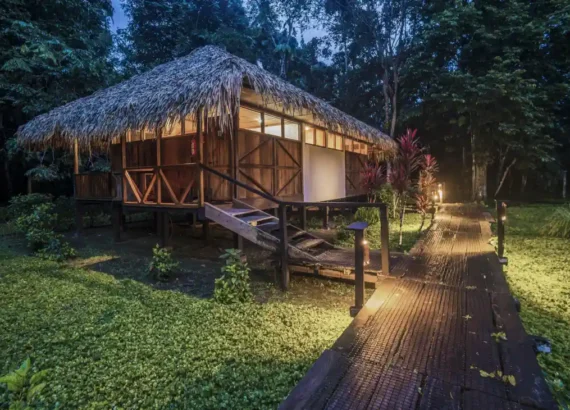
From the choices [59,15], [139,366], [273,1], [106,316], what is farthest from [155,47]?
[139,366]

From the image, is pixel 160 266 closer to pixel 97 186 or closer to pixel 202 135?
pixel 202 135

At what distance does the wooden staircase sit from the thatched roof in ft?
5.42

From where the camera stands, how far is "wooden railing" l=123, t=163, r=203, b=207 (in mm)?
6637

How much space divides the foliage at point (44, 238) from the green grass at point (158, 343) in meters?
1.87

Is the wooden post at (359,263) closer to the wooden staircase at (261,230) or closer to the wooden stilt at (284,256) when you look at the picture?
the wooden staircase at (261,230)

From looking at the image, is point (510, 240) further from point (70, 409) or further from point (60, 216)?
point (60, 216)

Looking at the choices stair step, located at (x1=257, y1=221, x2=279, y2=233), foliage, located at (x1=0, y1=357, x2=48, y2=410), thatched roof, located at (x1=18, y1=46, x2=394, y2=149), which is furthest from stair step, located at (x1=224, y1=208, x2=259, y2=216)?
foliage, located at (x1=0, y1=357, x2=48, y2=410)

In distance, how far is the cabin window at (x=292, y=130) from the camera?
8878mm

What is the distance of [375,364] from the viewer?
2.24 m

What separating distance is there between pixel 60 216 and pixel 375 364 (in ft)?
40.6

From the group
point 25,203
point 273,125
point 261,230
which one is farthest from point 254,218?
point 25,203

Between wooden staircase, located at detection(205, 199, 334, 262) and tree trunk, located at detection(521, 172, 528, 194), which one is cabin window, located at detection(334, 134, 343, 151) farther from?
tree trunk, located at detection(521, 172, 528, 194)

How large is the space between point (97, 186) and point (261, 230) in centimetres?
639

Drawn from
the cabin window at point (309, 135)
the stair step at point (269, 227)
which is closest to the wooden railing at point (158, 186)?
the stair step at point (269, 227)
